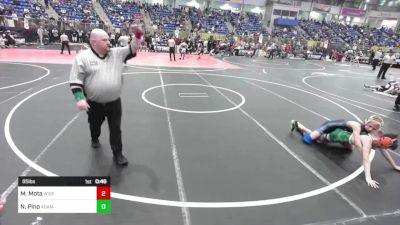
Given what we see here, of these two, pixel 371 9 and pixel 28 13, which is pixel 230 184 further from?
pixel 371 9

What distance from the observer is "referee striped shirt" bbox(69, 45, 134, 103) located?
3.39 meters

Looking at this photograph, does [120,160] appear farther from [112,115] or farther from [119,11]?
[119,11]

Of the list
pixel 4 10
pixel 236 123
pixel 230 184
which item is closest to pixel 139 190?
pixel 230 184

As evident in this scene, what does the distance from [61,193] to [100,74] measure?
1.92 m

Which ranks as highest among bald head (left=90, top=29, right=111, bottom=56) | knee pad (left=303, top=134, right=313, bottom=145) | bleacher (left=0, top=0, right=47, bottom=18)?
bleacher (left=0, top=0, right=47, bottom=18)

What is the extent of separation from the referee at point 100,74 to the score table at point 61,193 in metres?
1.58

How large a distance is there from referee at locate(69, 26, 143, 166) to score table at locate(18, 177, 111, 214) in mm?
1582

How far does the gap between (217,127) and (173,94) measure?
2.78m

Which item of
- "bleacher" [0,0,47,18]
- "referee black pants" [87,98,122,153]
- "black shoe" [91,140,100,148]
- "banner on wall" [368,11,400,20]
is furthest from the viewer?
"banner on wall" [368,11,400,20]

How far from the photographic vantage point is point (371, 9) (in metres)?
45.5

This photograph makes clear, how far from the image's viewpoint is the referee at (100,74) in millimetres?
3381

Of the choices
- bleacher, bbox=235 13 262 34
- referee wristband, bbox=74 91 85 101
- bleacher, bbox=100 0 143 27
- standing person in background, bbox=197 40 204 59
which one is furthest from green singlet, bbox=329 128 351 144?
bleacher, bbox=235 13 262 34

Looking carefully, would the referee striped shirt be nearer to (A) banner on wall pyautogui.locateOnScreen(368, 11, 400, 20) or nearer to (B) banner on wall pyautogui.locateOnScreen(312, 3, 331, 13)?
(B) banner on wall pyautogui.locateOnScreen(312, 3, 331, 13)

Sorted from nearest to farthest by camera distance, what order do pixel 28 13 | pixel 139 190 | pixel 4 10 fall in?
1. pixel 139 190
2. pixel 4 10
3. pixel 28 13
